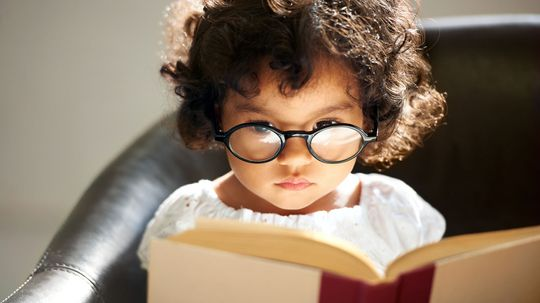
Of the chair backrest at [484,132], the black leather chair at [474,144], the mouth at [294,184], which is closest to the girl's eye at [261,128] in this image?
the mouth at [294,184]

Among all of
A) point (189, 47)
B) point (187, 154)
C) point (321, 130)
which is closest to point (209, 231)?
point (321, 130)

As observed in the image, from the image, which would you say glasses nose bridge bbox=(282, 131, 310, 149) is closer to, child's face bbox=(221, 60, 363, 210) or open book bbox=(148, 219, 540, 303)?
child's face bbox=(221, 60, 363, 210)

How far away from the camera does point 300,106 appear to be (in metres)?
1.09

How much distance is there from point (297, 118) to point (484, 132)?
0.66m

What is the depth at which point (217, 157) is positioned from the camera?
160 cm

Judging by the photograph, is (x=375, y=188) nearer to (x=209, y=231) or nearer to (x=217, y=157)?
(x=217, y=157)

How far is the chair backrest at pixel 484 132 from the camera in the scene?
1571mm

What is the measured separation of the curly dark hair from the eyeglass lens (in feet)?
0.21

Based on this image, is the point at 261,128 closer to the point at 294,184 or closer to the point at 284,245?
the point at 294,184

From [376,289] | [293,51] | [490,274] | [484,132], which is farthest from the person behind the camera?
[484,132]

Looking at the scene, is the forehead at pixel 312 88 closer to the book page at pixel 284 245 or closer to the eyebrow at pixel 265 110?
the eyebrow at pixel 265 110

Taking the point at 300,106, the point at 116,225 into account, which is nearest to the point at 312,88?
the point at 300,106

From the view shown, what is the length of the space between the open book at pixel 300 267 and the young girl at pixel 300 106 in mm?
322

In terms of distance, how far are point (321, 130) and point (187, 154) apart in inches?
21.5
